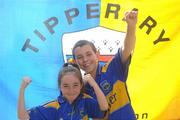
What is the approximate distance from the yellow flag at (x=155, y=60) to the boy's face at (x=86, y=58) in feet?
2.80

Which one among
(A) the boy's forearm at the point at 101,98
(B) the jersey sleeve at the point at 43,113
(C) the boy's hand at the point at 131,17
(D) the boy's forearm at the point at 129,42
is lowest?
(B) the jersey sleeve at the point at 43,113

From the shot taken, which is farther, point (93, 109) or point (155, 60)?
point (155, 60)

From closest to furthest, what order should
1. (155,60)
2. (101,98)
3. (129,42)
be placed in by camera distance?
(101,98) < (129,42) < (155,60)

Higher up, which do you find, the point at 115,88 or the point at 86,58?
the point at 86,58

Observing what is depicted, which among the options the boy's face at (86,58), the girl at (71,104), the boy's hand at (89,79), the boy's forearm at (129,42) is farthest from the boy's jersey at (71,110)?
the boy's forearm at (129,42)

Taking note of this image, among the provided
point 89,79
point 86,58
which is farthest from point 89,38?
point 89,79

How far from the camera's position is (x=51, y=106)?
2785mm

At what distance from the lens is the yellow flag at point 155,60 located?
362 centimetres

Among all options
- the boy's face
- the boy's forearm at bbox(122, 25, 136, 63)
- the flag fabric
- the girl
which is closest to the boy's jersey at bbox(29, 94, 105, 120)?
the girl

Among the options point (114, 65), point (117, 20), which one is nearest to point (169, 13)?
point (117, 20)

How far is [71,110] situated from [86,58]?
40cm

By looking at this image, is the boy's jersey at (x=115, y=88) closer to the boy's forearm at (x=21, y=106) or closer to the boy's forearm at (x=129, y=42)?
the boy's forearm at (x=129, y=42)

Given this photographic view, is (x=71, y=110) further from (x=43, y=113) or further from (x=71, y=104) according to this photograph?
(x=43, y=113)

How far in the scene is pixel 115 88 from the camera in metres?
2.89
